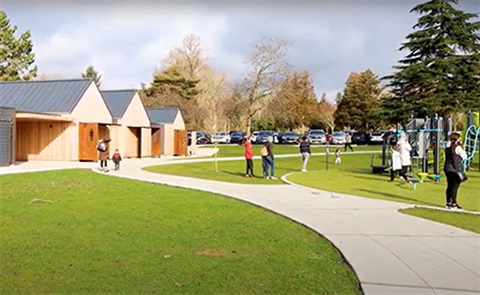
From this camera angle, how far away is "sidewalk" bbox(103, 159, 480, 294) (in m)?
5.46

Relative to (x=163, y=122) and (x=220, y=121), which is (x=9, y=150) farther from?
(x=220, y=121)

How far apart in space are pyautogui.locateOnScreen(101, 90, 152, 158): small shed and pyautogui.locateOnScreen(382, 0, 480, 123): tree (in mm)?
18717

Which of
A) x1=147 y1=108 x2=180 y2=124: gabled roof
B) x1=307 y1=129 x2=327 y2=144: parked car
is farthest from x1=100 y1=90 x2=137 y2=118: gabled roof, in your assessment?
x1=307 y1=129 x2=327 y2=144: parked car

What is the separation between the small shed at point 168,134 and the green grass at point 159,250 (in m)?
26.3

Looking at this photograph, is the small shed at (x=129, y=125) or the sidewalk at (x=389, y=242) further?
the small shed at (x=129, y=125)

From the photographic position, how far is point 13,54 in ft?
168

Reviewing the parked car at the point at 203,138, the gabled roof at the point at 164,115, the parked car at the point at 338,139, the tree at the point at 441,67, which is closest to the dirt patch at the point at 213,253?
the tree at the point at 441,67

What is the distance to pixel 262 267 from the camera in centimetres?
589

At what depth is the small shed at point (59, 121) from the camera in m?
29.1

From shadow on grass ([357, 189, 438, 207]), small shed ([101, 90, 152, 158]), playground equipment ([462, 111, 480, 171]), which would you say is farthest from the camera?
small shed ([101, 90, 152, 158])

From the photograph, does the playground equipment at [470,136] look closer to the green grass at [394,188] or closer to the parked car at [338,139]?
the green grass at [394,188]

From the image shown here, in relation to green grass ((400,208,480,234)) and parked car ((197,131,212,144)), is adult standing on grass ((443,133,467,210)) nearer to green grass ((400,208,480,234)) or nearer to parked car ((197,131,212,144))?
green grass ((400,208,480,234))

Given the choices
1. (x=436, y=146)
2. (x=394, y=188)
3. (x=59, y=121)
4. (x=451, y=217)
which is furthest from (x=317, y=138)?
(x=451, y=217)

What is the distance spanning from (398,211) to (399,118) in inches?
920
